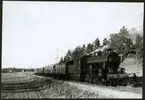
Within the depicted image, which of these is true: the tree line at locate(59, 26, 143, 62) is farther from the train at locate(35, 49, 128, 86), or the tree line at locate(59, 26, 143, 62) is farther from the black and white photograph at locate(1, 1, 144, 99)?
the train at locate(35, 49, 128, 86)

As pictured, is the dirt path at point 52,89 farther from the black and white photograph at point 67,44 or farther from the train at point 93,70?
the train at point 93,70

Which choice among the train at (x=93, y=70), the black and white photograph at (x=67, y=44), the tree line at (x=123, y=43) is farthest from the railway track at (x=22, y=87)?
the tree line at (x=123, y=43)

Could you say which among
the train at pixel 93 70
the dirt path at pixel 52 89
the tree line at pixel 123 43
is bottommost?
the dirt path at pixel 52 89

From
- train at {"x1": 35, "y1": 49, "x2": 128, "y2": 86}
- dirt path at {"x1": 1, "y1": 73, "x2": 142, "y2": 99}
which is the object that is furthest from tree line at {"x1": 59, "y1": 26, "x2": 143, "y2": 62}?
dirt path at {"x1": 1, "y1": 73, "x2": 142, "y2": 99}

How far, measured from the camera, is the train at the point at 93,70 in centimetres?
608

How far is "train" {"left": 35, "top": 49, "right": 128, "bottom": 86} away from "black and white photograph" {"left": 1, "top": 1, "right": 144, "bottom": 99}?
23mm

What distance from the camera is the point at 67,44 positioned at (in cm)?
598

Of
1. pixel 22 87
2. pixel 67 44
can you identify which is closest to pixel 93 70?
pixel 67 44

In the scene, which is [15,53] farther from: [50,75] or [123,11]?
[123,11]

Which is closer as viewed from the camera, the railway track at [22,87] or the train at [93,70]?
the railway track at [22,87]

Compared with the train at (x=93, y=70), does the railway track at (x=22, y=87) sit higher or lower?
lower

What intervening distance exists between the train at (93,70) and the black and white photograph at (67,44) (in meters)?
0.02

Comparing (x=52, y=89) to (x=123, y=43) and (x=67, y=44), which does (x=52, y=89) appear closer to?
(x=67, y=44)

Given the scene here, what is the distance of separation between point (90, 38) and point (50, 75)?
134 cm
